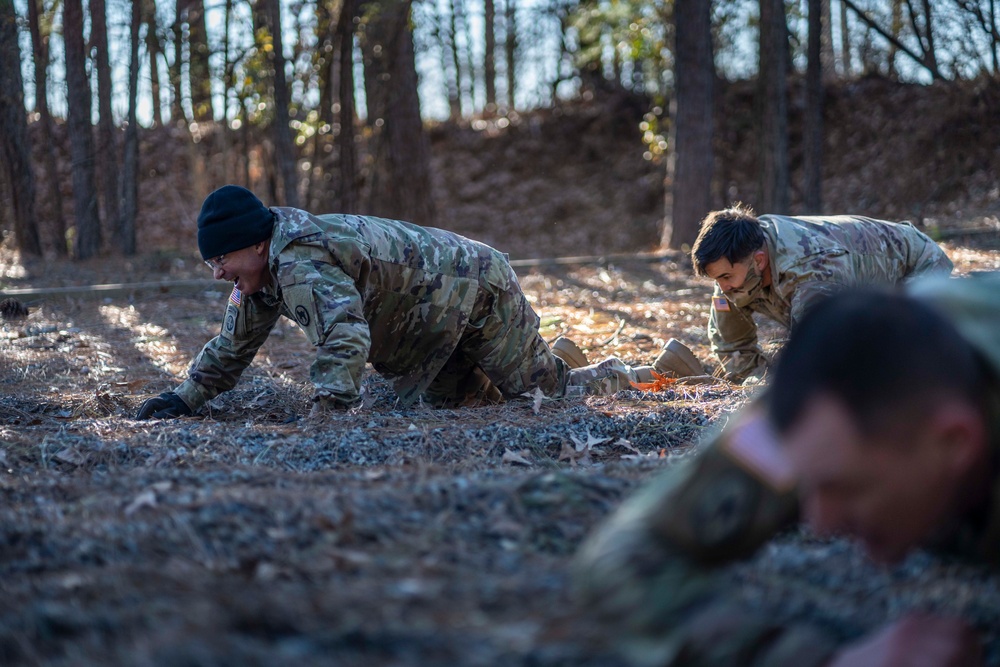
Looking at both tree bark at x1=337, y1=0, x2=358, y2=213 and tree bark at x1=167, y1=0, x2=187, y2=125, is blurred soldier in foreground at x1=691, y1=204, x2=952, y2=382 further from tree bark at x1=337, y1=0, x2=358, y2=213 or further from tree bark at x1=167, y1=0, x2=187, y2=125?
tree bark at x1=167, y1=0, x2=187, y2=125

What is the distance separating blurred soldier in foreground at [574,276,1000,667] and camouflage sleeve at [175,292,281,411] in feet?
11.7

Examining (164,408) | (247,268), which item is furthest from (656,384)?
(164,408)

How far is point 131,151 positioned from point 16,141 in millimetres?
1964

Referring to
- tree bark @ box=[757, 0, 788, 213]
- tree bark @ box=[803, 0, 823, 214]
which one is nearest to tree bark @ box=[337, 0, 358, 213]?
tree bark @ box=[757, 0, 788, 213]

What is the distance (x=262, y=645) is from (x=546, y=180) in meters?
18.1

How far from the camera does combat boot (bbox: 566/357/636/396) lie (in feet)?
19.0

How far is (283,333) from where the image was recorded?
8156 millimetres

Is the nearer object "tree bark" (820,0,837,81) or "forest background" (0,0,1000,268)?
"forest background" (0,0,1000,268)

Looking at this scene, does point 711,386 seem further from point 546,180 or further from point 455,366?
point 546,180

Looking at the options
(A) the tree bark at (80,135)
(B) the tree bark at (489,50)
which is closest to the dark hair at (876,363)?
(A) the tree bark at (80,135)

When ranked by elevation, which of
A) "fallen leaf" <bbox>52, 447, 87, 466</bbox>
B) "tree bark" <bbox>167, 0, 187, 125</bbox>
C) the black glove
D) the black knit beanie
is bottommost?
"fallen leaf" <bbox>52, 447, 87, 466</bbox>

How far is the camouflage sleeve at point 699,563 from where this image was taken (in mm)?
1605

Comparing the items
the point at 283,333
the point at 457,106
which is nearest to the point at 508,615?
the point at 283,333

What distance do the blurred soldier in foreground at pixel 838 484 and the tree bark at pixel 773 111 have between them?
10.9 metres
